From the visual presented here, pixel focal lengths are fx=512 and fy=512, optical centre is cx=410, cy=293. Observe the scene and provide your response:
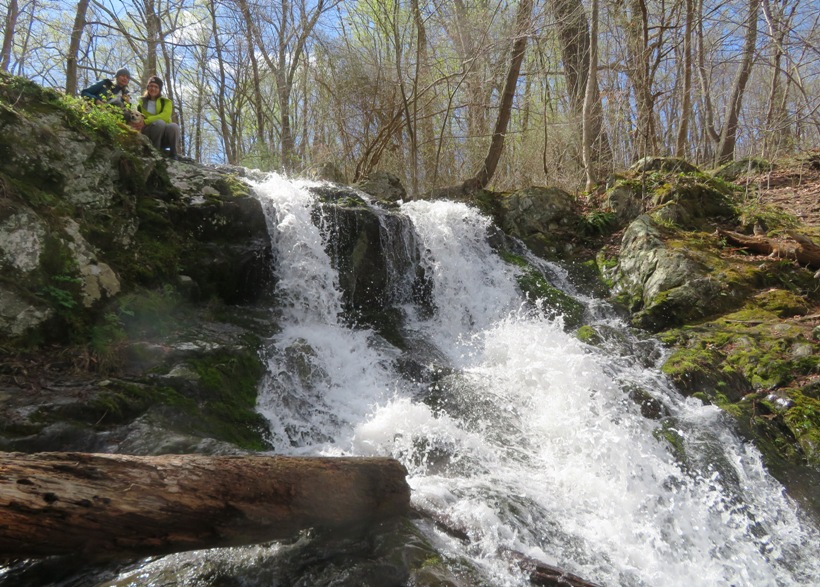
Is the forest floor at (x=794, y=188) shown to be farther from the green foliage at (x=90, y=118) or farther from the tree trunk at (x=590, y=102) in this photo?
the green foliage at (x=90, y=118)

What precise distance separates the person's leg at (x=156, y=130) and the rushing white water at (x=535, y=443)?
5.46 ft

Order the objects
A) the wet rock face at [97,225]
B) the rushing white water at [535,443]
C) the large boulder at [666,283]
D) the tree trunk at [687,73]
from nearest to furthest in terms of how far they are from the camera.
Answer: the rushing white water at [535,443], the wet rock face at [97,225], the large boulder at [666,283], the tree trunk at [687,73]

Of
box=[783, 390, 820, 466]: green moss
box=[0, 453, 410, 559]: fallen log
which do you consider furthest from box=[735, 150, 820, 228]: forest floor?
box=[0, 453, 410, 559]: fallen log

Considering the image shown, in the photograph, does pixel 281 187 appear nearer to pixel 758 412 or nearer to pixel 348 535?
pixel 348 535

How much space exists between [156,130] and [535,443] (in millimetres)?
6987

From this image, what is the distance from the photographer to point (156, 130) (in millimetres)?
7766

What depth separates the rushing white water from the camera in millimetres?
3852

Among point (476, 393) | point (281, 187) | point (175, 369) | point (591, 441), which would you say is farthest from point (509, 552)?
point (281, 187)

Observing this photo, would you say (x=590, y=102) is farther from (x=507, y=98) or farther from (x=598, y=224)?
(x=598, y=224)

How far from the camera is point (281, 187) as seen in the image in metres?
8.23

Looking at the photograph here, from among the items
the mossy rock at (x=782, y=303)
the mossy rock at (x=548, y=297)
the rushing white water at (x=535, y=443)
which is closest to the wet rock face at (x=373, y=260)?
the rushing white water at (x=535, y=443)

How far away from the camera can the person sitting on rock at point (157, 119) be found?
775 cm

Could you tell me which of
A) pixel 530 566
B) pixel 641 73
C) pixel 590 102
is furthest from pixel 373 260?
pixel 641 73

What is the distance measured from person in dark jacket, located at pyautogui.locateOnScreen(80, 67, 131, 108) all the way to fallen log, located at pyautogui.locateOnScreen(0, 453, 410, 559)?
645 centimetres
